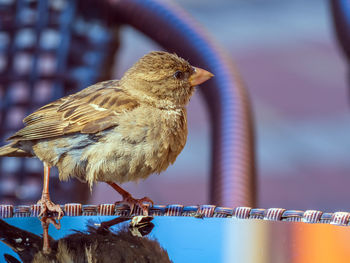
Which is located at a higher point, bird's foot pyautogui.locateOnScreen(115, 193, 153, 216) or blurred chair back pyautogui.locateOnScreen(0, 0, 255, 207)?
blurred chair back pyautogui.locateOnScreen(0, 0, 255, 207)

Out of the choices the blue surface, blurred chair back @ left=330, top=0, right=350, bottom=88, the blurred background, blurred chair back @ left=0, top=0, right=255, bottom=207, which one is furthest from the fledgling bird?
the blurred background

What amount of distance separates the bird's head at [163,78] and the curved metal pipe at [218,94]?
24 centimetres

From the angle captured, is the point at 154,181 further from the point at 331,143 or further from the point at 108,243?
the point at 108,243

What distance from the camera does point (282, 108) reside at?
5.00 metres

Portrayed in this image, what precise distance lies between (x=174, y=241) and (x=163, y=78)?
2.50 feet

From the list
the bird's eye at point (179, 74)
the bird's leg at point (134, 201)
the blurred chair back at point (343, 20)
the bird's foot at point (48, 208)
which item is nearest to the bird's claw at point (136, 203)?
the bird's leg at point (134, 201)

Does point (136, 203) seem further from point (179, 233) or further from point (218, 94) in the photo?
point (218, 94)

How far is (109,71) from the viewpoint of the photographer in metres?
2.66

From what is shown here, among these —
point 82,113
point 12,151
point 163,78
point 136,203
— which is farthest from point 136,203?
point 12,151

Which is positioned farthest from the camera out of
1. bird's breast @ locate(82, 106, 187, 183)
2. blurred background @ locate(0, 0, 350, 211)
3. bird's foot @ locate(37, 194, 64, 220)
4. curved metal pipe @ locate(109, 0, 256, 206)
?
blurred background @ locate(0, 0, 350, 211)

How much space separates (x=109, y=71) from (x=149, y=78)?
2.25 ft

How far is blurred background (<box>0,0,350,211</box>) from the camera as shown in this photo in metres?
4.40

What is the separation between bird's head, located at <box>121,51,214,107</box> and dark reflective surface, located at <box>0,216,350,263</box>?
0.60m

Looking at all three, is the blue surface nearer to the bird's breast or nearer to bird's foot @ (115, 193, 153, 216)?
bird's foot @ (115, 193, 153, 216)
